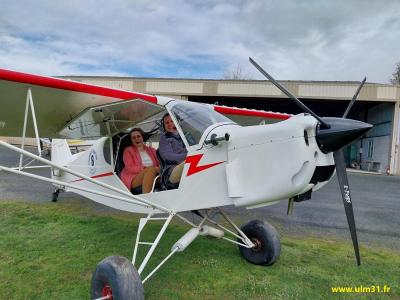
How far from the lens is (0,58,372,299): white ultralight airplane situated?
2.80 metres

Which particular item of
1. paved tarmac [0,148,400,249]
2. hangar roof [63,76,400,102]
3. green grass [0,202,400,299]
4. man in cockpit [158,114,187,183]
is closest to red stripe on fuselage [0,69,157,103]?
man in cockpit [158,114,187,183]

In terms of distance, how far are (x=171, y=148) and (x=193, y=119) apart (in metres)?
0.70

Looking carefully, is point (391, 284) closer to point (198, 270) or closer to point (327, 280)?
point (327, 280)

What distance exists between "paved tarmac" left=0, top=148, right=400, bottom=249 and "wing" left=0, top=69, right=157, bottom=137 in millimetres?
3135

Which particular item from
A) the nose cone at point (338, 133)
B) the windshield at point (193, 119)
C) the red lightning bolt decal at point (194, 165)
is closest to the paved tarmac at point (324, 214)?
the red lightning bolt decal at point (194, 165)

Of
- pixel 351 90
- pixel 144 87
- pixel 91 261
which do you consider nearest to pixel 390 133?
pixel 351 90

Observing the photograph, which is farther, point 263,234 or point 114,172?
point 114,172

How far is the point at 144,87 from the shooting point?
2305 centimetres

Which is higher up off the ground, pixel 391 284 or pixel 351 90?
pixel 351 90

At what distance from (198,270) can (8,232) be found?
123 inches

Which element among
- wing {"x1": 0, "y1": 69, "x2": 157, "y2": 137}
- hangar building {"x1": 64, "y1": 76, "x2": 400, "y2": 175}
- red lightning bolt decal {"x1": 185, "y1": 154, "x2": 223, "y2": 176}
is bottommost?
red lightning bolt decal {"x1": 185, "y1": 154, "x2": 223, "y2": 176}

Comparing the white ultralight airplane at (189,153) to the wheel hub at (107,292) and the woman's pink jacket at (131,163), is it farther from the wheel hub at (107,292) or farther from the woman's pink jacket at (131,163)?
the woman's pink jacket at (131,163)

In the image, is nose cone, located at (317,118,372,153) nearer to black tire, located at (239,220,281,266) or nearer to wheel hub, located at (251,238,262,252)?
black tire, located at (239,220,281,266)

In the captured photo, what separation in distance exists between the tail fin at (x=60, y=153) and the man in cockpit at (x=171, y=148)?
317cm
